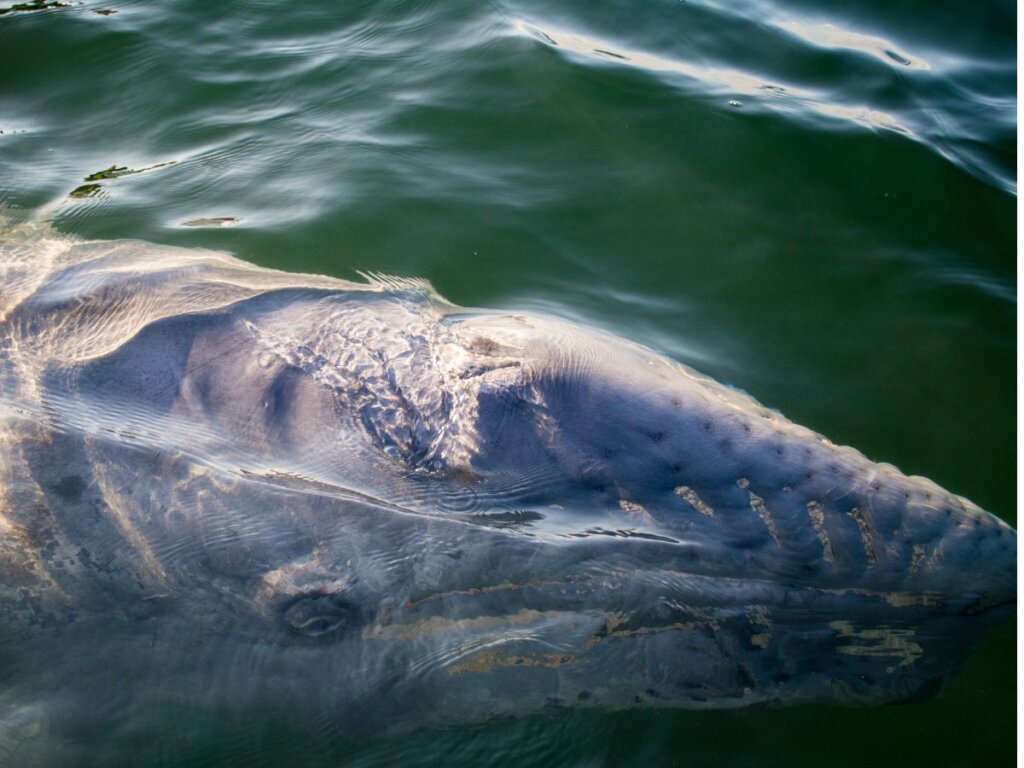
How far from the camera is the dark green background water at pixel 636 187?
3188 millimetres

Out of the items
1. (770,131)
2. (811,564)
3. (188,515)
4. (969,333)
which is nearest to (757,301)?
(969,333)

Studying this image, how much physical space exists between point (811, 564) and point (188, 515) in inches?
74.1

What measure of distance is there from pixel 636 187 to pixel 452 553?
3.00m

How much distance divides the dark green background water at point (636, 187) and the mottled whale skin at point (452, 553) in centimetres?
23

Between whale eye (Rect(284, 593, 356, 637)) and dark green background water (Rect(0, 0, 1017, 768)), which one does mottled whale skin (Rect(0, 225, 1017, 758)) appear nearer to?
whale eye (Rect(284, 593, 356, 637))

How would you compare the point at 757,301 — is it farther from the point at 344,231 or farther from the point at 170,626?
the point at 170,626

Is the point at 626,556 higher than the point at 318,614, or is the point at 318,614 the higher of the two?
the point at 626,556

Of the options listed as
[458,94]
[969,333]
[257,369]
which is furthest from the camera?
[458,94]

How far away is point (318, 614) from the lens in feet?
Result: 8.92

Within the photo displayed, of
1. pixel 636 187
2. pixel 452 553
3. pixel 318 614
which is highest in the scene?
pixel 636 187

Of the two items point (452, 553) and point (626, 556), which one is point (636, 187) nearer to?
point (626, 556)

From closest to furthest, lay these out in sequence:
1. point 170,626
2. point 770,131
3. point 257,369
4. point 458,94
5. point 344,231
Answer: point 170,626 → point 257,369 → point 344,231 → point 770,131 → point 458,94

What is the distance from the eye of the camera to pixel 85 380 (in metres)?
3.03

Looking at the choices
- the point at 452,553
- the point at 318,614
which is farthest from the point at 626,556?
the point at 318,614
